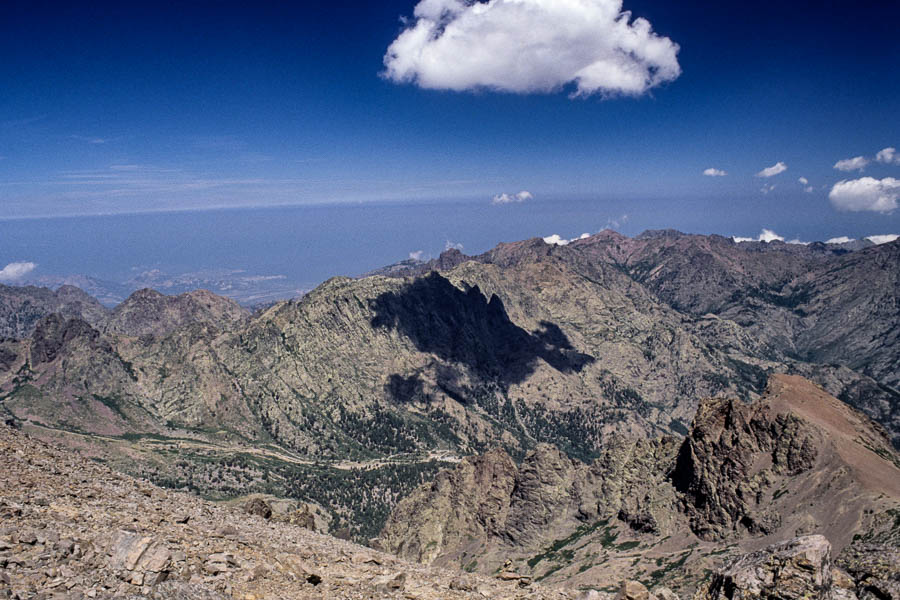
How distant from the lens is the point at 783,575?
968 inches

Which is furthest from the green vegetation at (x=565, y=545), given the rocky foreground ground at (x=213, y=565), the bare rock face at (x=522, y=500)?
the rocky foreground ground at (x=213, y=565)

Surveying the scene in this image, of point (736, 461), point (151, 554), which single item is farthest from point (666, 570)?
point (151, 554)

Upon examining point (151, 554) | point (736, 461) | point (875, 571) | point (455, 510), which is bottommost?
point (455, 510)

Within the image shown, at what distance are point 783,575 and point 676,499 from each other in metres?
122

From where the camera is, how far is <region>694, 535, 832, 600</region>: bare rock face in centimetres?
2406

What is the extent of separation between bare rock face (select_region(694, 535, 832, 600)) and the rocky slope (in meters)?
66.3

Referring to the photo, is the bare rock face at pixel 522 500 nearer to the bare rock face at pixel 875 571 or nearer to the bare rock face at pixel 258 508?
the bare rock face at pixel 258 508

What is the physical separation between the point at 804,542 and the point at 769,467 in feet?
372

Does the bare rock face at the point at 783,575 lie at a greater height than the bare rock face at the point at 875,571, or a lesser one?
greater

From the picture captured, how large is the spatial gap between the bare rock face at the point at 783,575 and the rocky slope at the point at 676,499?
218 feet

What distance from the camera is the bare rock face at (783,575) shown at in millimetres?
24062

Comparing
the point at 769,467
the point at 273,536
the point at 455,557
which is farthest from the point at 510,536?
the point at 273,536

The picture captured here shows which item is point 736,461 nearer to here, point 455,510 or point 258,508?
point 455,510

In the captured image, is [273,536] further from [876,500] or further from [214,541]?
[876,500]
